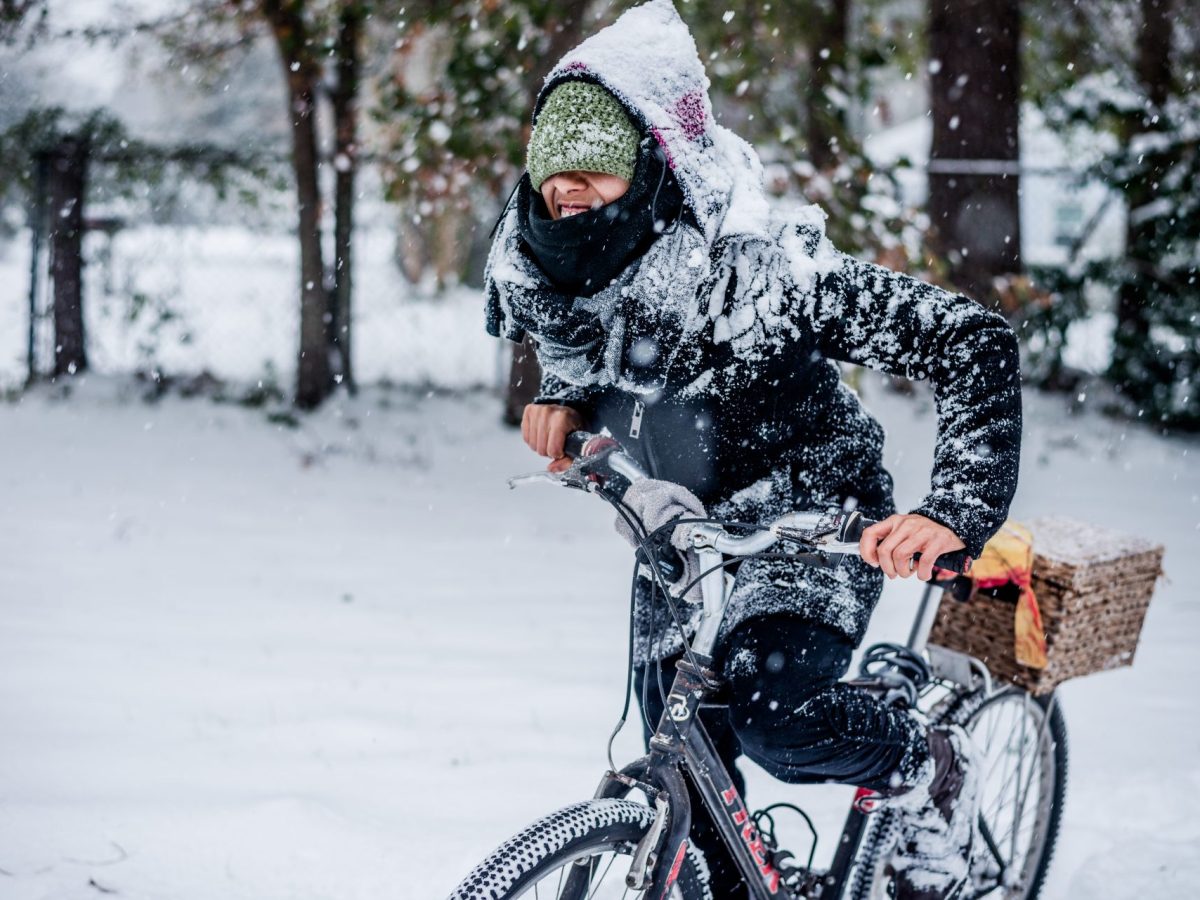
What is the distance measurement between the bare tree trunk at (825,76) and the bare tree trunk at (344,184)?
2.93m

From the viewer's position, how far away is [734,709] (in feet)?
6.62

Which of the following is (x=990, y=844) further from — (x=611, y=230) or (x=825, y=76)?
(x=825, y=76)

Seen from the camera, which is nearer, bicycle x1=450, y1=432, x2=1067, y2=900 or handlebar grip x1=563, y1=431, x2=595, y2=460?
bicycle x1=450, y1=432, x2=1067, y2=900

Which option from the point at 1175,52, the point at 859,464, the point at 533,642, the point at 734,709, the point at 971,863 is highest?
the point at 1175,52

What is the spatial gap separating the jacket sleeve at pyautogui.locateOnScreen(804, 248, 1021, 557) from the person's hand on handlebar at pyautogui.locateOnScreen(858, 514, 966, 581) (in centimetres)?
7

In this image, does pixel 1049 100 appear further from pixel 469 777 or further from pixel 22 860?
pixel 22 860

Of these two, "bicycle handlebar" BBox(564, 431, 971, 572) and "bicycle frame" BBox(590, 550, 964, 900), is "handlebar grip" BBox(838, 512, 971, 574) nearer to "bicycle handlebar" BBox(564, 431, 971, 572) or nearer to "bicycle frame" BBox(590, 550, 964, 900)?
"bicycle handlebar" BBox(564, 431, 971, 572)

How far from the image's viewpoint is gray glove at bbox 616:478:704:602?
1814 mm

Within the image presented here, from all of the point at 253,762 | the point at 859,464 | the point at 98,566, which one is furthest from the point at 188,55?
the point at 859,464

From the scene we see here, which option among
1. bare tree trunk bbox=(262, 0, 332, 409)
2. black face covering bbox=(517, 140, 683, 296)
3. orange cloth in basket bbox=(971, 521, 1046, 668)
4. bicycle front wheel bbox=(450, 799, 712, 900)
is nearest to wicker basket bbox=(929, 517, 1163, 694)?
orange cloth in basket bbox=(971, 521, 1046, 668)

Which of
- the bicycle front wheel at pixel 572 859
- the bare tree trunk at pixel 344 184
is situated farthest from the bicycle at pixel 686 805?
the bare tree trunk at pixel 344 184

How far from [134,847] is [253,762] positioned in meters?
0.53

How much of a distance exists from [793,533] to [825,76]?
561 centimetres

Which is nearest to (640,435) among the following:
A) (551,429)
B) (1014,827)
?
(551,429)
